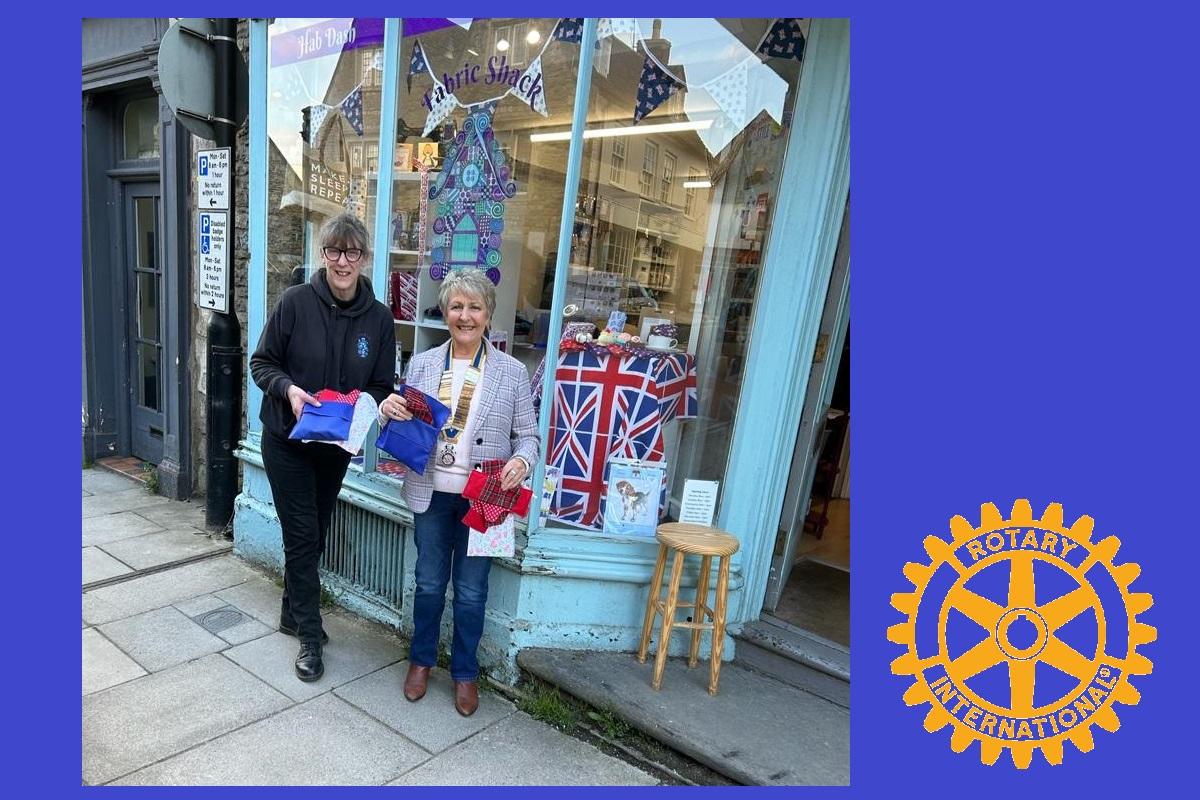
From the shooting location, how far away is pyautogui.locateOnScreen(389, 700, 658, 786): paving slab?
255 cm

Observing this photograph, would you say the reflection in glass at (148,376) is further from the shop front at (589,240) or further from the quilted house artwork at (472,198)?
the quilted house artwork at (472,198)

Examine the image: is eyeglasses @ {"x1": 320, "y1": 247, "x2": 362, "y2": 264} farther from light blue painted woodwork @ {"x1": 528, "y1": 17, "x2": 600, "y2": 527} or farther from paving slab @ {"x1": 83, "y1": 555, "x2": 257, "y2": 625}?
paving slab @ {"x1": 83, "y1": 555, "x2": 257, "y2": 625}

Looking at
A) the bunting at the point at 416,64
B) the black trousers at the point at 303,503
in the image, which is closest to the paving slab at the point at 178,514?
the black trousers at the point at 303,503

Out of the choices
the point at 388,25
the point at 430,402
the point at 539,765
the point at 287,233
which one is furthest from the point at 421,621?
the point at 388,25

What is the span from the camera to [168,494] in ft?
17.4

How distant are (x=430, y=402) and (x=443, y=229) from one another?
5.05 feet

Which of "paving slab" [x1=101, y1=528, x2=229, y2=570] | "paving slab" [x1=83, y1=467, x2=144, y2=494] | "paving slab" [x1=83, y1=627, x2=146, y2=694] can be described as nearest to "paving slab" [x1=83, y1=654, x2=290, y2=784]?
"paving slab" [x1=83, y1=627, x2=146, y2=694]

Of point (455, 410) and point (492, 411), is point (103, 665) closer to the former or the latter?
point (455, 410)

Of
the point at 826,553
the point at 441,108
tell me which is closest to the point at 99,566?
the point at 441,108

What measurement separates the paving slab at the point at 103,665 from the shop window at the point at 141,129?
386cm

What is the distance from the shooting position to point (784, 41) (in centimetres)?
300

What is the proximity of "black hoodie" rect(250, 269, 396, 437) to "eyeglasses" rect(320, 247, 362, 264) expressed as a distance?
0.44 ft

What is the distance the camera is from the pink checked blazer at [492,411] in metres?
2.72
